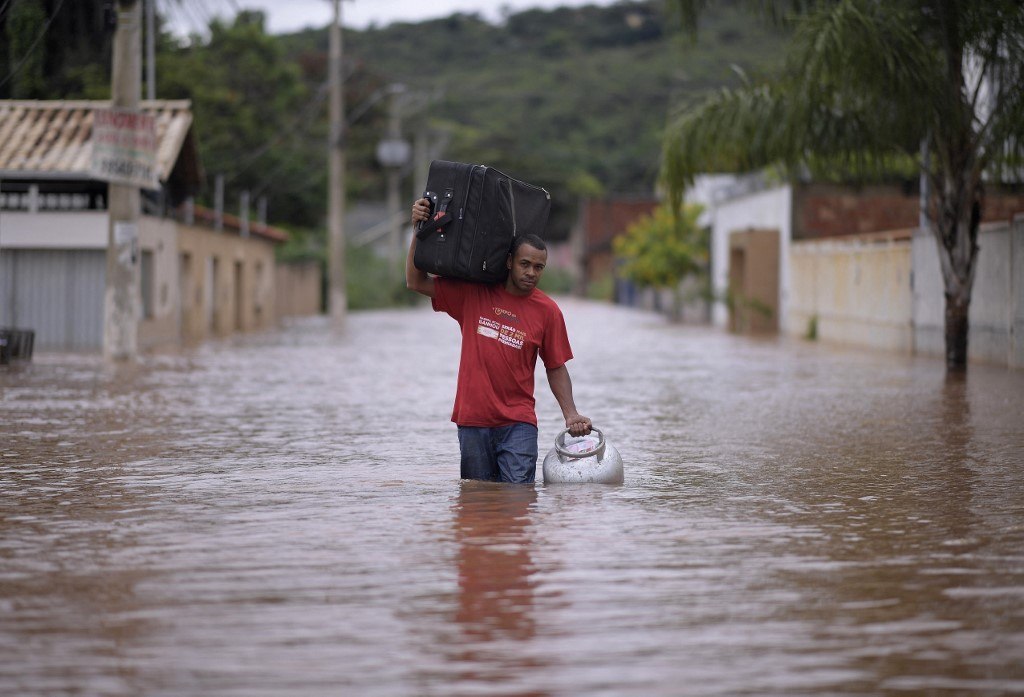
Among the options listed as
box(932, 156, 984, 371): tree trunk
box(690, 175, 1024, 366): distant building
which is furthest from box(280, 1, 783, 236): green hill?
box(932, 156, 984, 371): tree trunk

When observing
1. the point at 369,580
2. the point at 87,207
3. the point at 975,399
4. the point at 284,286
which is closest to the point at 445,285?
the point at 369,580

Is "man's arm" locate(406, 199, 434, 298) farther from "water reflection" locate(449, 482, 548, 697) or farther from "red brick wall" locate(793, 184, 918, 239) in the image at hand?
"red brick wall" locate(793, 184, 918, 239)

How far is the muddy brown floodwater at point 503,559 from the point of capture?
5.21m

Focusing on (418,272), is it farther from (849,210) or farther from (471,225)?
(849,210)

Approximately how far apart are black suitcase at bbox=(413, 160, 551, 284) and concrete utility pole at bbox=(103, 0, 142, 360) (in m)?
15.9

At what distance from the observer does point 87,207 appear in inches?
1137

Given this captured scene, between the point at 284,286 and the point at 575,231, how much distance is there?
53.2 m

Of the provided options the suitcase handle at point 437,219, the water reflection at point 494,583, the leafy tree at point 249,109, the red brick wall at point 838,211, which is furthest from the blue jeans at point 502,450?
the leafy tree at point 249,109

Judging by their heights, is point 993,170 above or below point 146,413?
above

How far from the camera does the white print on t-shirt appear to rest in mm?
8719

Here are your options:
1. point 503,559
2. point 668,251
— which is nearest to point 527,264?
point 503,559

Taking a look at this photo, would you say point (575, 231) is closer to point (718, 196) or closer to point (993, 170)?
point (718, 196)

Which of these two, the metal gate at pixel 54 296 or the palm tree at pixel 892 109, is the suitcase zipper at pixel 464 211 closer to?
the palm tree at pixel 892 109

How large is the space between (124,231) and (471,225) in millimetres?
16204
